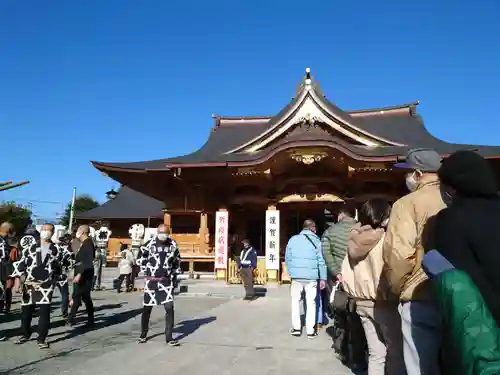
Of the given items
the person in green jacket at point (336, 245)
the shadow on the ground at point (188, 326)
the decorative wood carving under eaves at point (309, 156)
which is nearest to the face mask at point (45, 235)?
the shadow on the ground at point (188, 326)

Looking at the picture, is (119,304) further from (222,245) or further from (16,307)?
(222,245)

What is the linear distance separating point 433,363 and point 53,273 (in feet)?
16.1

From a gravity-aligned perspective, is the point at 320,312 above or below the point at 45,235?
below

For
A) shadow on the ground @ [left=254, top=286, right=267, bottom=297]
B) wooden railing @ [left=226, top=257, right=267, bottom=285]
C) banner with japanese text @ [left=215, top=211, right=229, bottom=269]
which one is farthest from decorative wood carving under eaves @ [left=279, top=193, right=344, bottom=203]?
shadow on the ground @ [left=254, top=286, right=267, bottom=297]

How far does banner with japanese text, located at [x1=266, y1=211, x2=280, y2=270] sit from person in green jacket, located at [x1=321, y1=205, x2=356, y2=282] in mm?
8065

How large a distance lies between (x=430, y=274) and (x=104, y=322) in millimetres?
6597

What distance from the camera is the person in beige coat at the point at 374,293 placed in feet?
9.82

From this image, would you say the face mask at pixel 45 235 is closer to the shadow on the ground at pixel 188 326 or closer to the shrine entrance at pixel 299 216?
the shadow on the ground at pixel 188 326

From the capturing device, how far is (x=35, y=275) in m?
5.24

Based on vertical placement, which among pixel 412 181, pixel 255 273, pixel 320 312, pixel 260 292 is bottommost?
pixel 260 292

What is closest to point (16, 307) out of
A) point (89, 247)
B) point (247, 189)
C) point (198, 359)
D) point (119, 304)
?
point (119, 304)

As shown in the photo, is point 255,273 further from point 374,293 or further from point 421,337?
point 421,337

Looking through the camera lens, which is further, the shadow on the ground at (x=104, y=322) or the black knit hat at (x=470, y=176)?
the shadow on the ground at (x=104, y=322)

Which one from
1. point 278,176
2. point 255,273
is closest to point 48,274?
point 255,273
